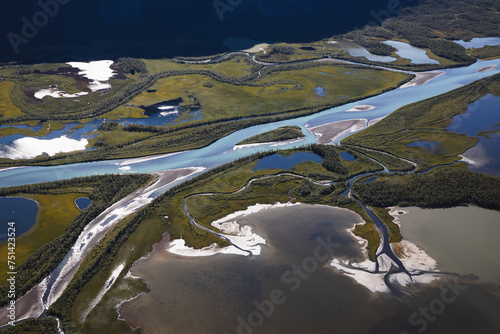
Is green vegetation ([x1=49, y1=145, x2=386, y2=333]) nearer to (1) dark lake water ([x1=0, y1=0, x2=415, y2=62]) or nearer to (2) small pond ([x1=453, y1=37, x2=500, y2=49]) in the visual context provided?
(1) dark lake water ([x1=0, y1=0, x2=415, y2=62])

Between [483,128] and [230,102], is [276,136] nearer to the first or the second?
[230,102]

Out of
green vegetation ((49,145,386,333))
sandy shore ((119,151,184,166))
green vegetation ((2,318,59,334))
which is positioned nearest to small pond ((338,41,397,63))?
green vegetation ((49,145,386,333))

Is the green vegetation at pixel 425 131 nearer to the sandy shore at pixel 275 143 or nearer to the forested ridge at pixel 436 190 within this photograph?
the forested ridge at pixel 436 190

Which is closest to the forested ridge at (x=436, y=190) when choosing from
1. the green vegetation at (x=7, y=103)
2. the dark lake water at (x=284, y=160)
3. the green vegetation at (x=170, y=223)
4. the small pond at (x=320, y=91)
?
the green vegetation at (x=170, y=223)

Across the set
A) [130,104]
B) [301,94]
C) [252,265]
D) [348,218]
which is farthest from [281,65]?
[252,265]

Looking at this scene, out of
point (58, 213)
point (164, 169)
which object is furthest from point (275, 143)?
point (58, 213)

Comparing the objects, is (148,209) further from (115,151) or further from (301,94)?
(301,94)
